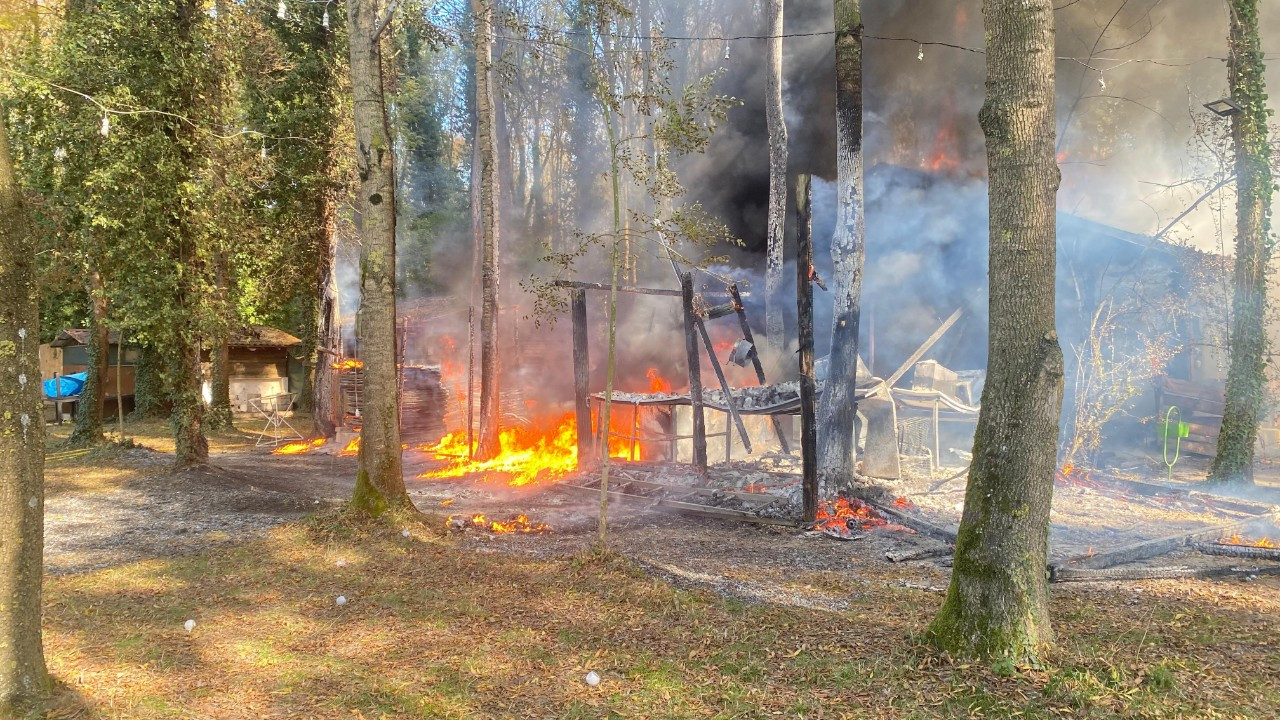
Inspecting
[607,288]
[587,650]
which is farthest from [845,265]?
[587,650]

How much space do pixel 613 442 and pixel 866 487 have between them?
20.5 feet

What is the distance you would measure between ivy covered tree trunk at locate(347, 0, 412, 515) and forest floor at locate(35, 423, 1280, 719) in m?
0.63

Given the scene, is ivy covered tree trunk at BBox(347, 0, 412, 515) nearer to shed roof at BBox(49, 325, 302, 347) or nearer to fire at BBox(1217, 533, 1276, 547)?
fire at BBox(1217, 533, 1276, 547)

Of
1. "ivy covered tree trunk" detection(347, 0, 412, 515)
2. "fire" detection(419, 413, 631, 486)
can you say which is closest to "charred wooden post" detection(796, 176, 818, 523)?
"ivy covered tree trunk" detection(347, 0, 412, 515)

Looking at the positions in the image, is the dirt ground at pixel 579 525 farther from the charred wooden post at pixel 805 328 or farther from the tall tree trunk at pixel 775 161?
the tall tree trunk at pixel 775 161

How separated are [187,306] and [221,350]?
20.4 feet

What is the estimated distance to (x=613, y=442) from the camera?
1571cm

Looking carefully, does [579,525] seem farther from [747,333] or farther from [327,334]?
[327,334]

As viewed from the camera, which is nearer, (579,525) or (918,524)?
(918,524)

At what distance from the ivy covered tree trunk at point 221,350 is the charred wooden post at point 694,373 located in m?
9.00

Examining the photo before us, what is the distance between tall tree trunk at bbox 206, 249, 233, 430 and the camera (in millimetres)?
14023

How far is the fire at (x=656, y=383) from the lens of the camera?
18031 mm

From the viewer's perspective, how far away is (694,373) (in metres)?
12.0

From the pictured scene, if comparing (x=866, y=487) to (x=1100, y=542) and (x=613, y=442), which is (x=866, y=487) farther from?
(x=613, y=442)
